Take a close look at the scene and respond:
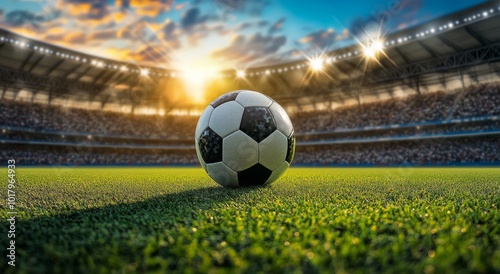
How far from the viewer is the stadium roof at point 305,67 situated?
2202cm

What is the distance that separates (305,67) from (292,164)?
34.1ft

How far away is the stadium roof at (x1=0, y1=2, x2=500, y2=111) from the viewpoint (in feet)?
72.2

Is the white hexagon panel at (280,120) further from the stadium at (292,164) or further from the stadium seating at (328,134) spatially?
the stadium seating at (328,134)

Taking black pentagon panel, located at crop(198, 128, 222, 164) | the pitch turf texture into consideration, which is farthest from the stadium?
black pentagon panel, located at crop(198, 128, 222, 164)

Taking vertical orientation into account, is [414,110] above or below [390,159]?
above

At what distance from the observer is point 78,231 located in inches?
100

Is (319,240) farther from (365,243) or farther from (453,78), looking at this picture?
(453,78)

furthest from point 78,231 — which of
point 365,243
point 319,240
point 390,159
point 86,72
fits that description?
point 86,72

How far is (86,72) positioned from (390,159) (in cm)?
3099

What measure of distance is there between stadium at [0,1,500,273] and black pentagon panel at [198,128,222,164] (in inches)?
22.0

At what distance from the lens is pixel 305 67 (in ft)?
101

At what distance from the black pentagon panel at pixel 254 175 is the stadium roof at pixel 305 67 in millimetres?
21242

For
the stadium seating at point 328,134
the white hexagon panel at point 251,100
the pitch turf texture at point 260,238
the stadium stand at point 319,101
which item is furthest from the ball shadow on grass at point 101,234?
the stadium seating at point 328,134

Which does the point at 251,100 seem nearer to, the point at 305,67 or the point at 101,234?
the point at 101,234
